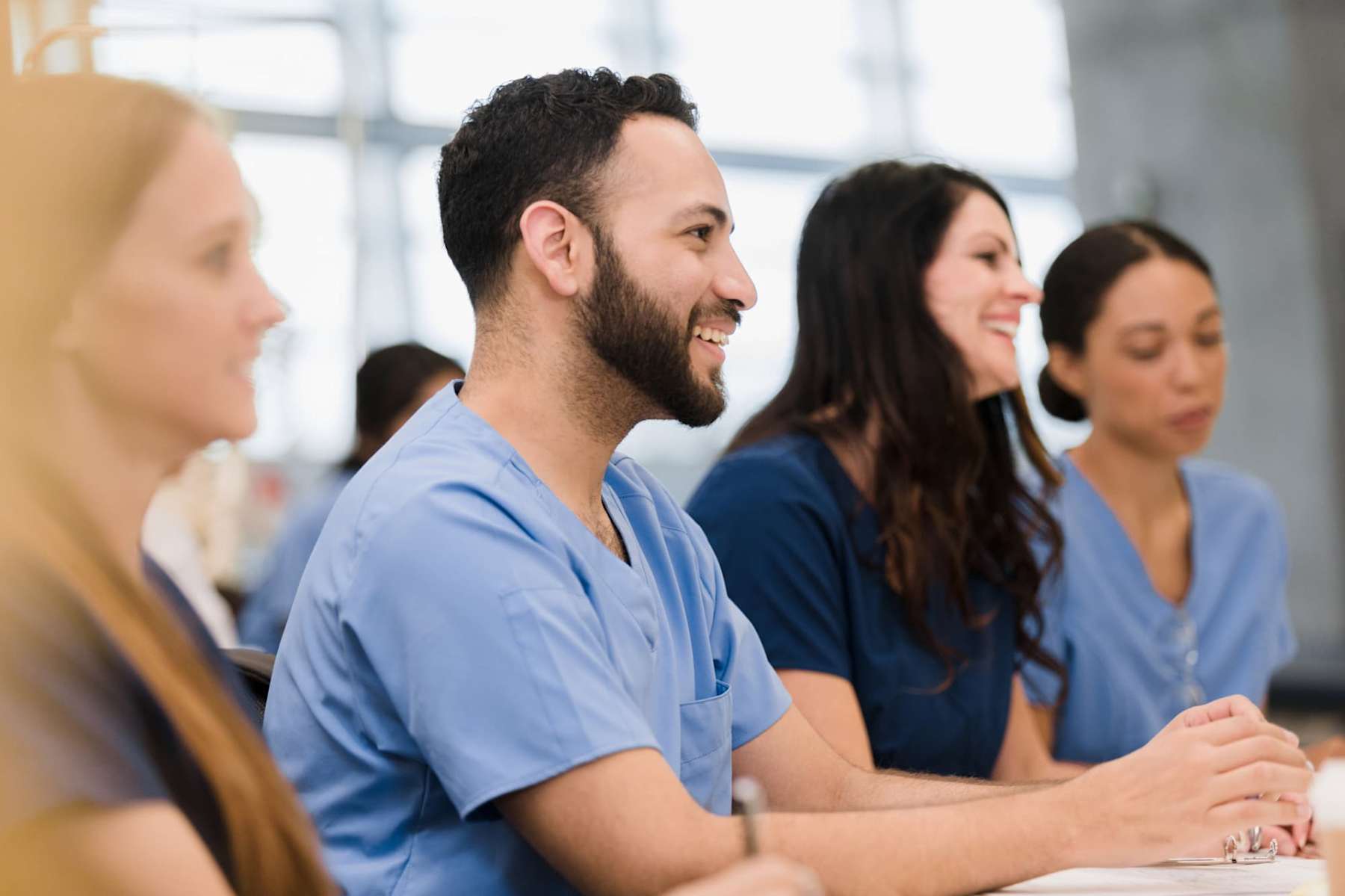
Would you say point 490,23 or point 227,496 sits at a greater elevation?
point 490,23

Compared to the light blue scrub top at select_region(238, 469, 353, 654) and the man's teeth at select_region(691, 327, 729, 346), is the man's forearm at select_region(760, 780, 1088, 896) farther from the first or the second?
the light blue scrub top at select_region(238, 469, 353, 654)

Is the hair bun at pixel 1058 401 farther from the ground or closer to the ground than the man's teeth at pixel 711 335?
closer to the ground

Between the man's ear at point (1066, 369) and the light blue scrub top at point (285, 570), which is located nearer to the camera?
the man's ear at point (1066, 369)

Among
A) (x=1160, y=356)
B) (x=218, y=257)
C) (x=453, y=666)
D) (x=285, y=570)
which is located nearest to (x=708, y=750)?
(x=453, y=666)

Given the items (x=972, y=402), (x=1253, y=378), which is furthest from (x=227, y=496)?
(x=1253, y=378)

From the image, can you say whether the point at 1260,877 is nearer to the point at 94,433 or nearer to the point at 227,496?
the point at 94,433

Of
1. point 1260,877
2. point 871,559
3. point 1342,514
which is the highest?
point 871,559

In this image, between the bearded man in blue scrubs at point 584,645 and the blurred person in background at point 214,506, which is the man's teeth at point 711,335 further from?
the blurred person in background at point 214,506

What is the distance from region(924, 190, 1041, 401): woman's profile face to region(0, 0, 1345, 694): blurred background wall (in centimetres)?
141

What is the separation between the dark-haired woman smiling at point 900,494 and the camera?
173 cm

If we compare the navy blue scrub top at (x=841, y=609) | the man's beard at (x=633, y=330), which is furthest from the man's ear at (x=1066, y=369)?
the man's beard at (x=633, y=330)

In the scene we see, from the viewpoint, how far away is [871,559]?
5.88 feet

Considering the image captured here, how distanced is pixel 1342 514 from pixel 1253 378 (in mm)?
554

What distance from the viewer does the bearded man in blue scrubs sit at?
1015 millimetres
